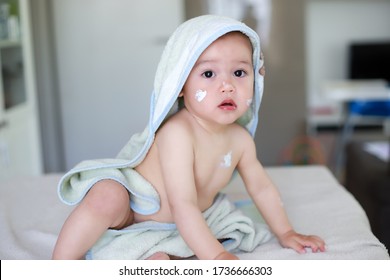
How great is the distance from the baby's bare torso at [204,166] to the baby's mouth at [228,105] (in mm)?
72

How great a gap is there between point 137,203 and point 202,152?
0.43ft

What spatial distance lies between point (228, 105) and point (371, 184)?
1251 millimetres

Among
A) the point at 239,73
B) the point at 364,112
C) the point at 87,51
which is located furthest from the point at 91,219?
the point at 364,112

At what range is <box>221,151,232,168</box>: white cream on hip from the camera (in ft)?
3.01

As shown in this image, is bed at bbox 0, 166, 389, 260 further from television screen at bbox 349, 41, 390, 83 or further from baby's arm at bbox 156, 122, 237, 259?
television screen at bbox 349, 41, 390, 83

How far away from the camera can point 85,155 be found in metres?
2.31

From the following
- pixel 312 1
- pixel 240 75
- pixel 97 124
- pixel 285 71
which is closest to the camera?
pixel 240 75

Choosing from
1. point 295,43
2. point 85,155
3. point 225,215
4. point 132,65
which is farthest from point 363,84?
point 225,215

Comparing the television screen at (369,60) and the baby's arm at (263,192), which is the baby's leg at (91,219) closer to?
the baby's arm at (263,192)

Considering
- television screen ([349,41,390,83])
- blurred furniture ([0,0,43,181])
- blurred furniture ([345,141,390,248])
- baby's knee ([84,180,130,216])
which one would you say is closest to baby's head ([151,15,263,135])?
baby's knee ([84,180,130,216])

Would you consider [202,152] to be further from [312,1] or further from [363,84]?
[312,1]

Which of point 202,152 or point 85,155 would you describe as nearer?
point 202,152

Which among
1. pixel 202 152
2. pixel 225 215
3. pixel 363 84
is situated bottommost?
pixel 363 84

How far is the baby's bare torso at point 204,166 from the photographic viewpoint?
34.5 inches
